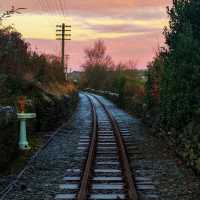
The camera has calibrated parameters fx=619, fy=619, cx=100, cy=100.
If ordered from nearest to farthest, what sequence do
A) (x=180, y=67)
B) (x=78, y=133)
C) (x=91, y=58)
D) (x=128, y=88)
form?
(x=180, y=67) < (x=78, y=133) < (x=128, y=88) < (x=91, y=58)

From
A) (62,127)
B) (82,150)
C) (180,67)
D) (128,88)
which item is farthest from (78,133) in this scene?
(128,88)

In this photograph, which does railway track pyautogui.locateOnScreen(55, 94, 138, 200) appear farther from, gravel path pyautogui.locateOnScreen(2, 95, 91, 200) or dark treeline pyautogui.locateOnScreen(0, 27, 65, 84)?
dark treeline pyautogui.locateOnScreen(0, 27, 65, 84)

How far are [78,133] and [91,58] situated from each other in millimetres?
108344

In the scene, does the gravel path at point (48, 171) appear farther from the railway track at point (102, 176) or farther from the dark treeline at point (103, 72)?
the dark treeline at point (103, 72)

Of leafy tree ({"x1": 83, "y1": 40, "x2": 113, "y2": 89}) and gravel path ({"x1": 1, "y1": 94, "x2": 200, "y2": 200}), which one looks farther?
leafy tree ({"x1": 83, "y1": 40, "x2": 113, "y2": 89})

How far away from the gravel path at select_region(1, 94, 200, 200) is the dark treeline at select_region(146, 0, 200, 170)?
0.62 meters

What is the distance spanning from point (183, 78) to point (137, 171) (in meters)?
4.51

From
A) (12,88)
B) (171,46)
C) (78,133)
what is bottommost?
(78,133)

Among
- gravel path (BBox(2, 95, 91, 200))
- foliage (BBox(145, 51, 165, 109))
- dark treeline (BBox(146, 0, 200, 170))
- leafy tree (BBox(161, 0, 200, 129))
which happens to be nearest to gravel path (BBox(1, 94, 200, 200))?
gravel path (BBox(2, 95, 91, 200))

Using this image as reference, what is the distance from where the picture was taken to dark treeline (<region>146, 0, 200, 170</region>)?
16766 mm

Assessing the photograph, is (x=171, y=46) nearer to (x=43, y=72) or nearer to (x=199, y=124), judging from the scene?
(x=199, y=124)

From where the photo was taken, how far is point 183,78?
18109mm

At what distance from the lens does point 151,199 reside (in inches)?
437

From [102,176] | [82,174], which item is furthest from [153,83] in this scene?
[102,176]
